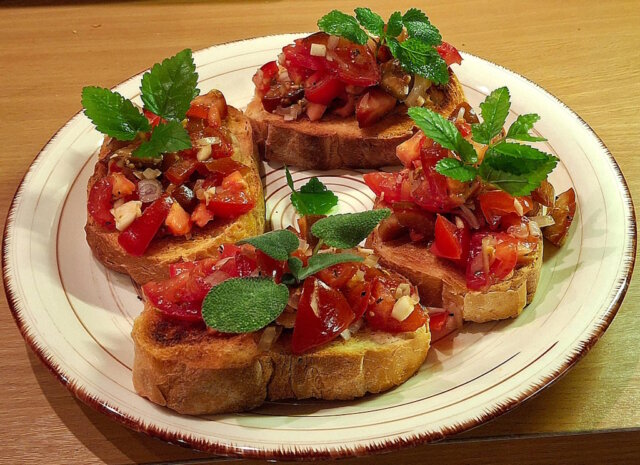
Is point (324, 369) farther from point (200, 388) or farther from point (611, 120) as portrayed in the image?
point (611, 120)

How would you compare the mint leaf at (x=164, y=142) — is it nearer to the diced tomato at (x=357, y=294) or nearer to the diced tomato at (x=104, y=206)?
the diced tomato at (x=104, y=206)

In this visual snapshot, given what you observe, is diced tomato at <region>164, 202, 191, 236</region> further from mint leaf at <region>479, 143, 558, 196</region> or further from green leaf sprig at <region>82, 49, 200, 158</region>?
mint leaf at <region>479, 143, 558, 196</region>

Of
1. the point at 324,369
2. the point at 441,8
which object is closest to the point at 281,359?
the point at 324,369

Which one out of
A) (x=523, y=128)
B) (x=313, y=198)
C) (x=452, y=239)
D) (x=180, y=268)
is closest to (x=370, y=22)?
(x=313, y=198)

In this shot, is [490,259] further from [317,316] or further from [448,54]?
[448,54]

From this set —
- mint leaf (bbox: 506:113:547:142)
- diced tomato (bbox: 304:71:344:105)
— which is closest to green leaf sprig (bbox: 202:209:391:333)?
mint leaf (bbox: 506:113:547:142)

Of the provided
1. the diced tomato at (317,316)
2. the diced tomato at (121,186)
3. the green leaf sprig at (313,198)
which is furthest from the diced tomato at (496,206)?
the diced tomato at (121,186)

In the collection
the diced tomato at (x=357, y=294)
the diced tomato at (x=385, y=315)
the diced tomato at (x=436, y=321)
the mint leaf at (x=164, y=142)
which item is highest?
the mint leaf at (x=164, y=142)
